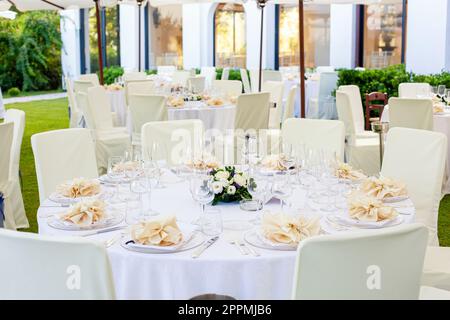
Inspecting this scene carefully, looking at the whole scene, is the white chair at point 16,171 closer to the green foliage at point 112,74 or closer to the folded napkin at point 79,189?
the folded napkin at point 79,189

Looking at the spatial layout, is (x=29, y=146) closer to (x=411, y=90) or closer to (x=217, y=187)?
(x=411, y=90)

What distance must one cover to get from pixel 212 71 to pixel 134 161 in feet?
39.6

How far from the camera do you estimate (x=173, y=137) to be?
182 inches

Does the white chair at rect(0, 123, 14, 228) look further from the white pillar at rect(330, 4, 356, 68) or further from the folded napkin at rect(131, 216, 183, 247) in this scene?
the white pillar at rect(330, 4, 356, 68)

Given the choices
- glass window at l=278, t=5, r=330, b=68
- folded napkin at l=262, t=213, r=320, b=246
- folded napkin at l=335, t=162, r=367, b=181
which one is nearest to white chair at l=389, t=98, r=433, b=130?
folded napkin at l=335, t=162, r=367, b=181

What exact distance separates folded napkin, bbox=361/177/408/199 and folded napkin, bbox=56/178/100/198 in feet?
4.32

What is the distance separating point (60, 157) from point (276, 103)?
15.1 ft

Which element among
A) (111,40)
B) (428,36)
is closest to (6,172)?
(428,36)

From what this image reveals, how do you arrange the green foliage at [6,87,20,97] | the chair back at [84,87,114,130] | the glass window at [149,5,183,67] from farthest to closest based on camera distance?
the green foliage at [6,87,20,97]
the glass window at [149,5,183,67]
the chair back at [84,87,114,130]

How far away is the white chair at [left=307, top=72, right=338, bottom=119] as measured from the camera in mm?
11703

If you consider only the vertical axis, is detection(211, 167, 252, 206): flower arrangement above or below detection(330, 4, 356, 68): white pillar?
below

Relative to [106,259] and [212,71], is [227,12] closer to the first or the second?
[212,71]
